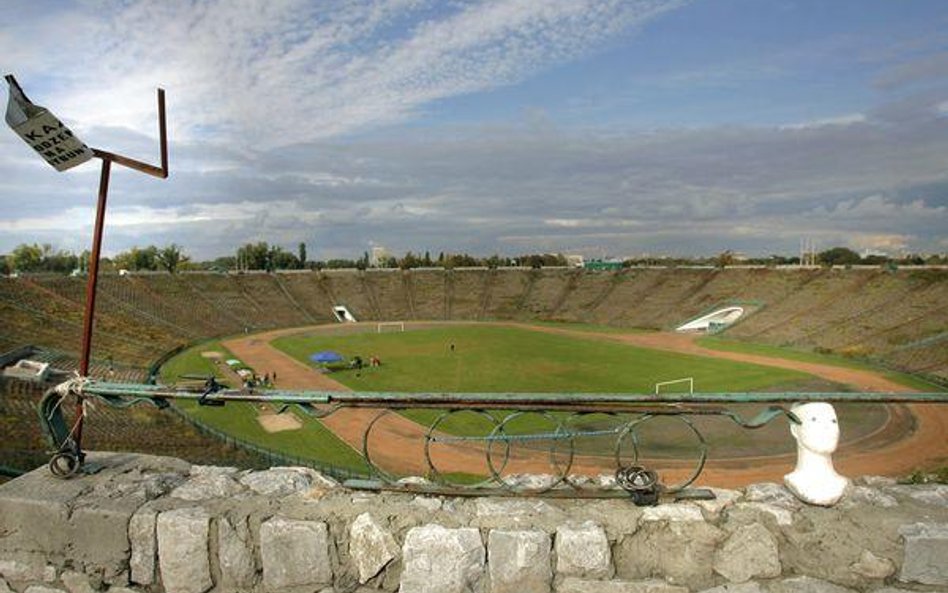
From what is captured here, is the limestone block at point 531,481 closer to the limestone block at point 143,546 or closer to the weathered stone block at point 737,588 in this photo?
the weathered stone block at point 737,588

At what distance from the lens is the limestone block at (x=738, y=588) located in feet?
9.36

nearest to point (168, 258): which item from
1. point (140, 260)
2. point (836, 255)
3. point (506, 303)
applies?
point (140, 260)

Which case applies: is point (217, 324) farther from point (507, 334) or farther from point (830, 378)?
point (830, 378)

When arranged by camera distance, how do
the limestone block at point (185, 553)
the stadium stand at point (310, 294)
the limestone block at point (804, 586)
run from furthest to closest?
the stadium stand at point (310, 294)
the limestone block at point (185, 553)
the limestone block at point (804, 586)

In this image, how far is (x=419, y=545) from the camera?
9.62 ft

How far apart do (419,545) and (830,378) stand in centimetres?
3867

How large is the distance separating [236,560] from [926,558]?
3.28 meters


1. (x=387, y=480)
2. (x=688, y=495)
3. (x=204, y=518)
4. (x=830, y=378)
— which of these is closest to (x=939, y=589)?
(x=688, y=495)

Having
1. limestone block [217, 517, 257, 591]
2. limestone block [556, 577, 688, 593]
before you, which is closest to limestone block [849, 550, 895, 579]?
limestone block [556, 577, 688, 593]

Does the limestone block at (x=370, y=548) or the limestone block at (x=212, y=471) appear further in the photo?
the limestone block at (x=212, y=471)

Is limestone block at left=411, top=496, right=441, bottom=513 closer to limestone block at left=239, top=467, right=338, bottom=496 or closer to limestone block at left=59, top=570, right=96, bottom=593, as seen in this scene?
limestone block at left=239, top=467, right=338, bottom=496

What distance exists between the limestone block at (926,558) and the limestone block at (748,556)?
581 mm

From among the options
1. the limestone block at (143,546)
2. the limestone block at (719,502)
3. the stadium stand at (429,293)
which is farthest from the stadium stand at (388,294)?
the limestone block at (719,502)

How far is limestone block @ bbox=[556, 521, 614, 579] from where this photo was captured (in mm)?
2885
